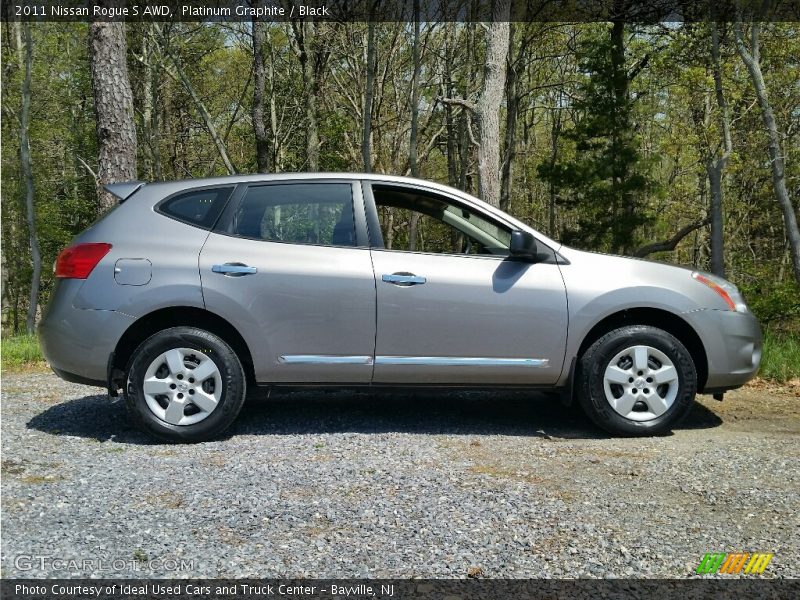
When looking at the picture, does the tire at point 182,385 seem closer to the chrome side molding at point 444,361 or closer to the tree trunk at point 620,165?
the chrome side molding at point 444,361

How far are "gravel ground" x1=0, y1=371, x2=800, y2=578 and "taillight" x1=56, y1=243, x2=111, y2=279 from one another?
3.79 feet

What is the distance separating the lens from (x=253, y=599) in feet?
9.70

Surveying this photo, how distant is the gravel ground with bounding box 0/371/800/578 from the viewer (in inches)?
132

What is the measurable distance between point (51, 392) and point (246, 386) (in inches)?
106

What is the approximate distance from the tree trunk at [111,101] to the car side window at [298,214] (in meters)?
5.04

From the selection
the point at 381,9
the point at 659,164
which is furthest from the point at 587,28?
the point at 381,9

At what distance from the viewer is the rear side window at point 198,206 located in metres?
5.59

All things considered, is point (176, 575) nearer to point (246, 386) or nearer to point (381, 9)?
point (246, 386)

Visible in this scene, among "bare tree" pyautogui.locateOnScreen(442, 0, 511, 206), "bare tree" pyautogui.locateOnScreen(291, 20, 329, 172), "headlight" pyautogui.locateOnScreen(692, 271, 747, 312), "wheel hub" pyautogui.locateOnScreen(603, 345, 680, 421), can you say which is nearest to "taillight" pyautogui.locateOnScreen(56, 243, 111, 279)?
"wheel hub" pyautogui.locateOnScreen(603, 345, 680, 421)

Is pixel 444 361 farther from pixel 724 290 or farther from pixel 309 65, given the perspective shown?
pixel 309 65

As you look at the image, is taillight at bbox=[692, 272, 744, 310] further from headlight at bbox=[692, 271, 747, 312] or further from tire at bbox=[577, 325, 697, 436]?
tire at bbox=[577, 325, 697, 436]

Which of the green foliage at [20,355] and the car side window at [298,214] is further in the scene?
the green foliage at [20,355]
